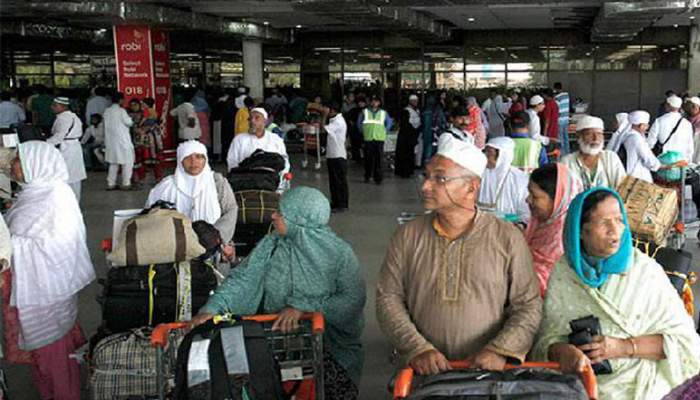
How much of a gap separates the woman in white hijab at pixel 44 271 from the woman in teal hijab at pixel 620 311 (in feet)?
9.31

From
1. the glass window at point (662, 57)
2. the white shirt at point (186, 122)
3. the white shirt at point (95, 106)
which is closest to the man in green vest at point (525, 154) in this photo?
the white shirt at point (186, 122)

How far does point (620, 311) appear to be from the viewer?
8.87ft

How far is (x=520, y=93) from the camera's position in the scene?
22.5 m

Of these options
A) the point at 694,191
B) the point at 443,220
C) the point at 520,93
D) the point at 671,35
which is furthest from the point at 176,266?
the point at 671,35

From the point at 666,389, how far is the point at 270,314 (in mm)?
1698

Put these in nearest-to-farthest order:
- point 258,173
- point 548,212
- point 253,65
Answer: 1. point 548,212
2. point 258,173
3. point 253,65

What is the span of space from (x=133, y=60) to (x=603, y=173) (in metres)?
12.0

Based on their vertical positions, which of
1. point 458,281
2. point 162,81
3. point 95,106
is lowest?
point 458,281

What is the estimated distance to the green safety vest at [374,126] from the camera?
1302 cm

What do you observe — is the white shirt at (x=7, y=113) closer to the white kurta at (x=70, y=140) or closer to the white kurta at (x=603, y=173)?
the white kurta at (x=70, y=140)

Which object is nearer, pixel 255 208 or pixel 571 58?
pixel 255 208

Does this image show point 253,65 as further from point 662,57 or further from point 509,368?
point 509,368

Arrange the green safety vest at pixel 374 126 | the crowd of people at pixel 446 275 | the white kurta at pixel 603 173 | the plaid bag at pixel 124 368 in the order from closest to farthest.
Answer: the crowd of people at pixel 446 275, the plaid bag at pixel 124 368, the white kurta at pixel 603 173, the green safety vest at pixel 374 126

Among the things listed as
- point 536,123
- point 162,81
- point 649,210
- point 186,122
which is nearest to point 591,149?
point 649,210
